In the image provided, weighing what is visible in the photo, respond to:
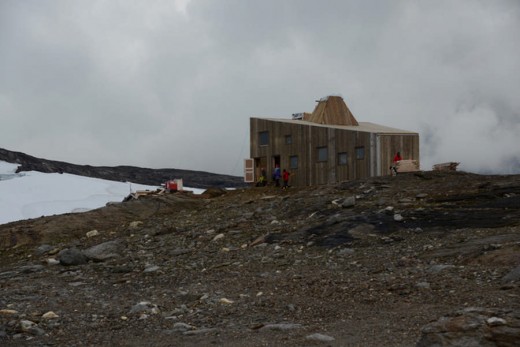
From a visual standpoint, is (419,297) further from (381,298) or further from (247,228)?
(247,228)

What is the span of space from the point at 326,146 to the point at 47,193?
77.6 feet

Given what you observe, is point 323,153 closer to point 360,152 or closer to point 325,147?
point 325,147

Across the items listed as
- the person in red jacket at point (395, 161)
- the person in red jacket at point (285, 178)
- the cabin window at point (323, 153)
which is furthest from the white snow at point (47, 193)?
the person in red jacket at point (395, 161)

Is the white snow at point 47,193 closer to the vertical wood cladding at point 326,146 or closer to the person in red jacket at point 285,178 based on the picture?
the vertical wood cladding at point 326,146

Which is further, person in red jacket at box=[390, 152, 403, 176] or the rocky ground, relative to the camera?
person in red jacket at box=[390, 152, 403, 176]

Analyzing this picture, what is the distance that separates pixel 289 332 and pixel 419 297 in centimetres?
308

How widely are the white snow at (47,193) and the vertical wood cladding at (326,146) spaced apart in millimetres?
13959

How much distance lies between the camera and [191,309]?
12.3m

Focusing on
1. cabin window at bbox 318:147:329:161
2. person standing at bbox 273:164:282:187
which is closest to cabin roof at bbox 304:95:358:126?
cabin window at bbox 318:147:329:161

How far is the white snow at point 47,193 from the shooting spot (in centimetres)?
4344

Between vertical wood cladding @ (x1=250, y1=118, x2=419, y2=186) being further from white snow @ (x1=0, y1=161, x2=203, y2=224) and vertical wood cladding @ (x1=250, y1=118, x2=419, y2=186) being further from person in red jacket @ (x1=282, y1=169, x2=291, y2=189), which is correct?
white snow @ (x1=0, y1=161, x2=203, y2=224)

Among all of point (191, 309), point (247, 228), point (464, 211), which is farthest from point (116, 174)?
point (191, 309)

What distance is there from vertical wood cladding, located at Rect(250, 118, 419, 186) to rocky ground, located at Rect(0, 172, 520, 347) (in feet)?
22.1

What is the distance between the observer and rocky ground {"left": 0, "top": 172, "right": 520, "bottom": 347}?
9.88 meters
